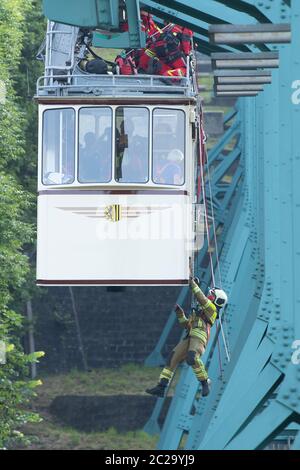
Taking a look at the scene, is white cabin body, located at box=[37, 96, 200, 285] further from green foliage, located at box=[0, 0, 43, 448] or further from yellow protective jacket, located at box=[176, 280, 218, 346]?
green foliage, located at box=[0, 0, 43, 448]

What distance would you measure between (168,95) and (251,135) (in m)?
6.46

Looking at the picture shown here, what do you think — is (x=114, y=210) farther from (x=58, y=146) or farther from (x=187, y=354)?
(x=187, y=354)

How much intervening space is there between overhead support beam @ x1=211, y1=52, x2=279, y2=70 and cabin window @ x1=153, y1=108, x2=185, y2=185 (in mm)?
1402

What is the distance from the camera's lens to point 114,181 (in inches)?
767

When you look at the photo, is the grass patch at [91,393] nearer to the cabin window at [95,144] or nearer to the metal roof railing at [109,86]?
the cabin window at [95,144]

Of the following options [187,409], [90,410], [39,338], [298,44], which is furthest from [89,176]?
[39,338]

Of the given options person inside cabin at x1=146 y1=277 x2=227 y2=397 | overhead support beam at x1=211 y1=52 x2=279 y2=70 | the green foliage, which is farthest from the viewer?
the green foliage

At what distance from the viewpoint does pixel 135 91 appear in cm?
1975

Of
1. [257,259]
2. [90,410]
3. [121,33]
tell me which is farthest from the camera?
[90,410]

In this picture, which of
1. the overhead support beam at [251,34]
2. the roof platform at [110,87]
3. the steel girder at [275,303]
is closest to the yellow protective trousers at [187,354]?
the steel girder at [275,303]

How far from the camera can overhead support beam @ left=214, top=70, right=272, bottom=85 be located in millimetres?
19188

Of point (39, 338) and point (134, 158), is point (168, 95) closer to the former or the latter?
point (134, 158)

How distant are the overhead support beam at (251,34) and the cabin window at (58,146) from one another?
4.11 m

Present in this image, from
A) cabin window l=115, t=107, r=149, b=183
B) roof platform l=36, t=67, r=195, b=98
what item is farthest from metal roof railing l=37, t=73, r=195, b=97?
cabin window l=115, t=107, r=149, b=183
